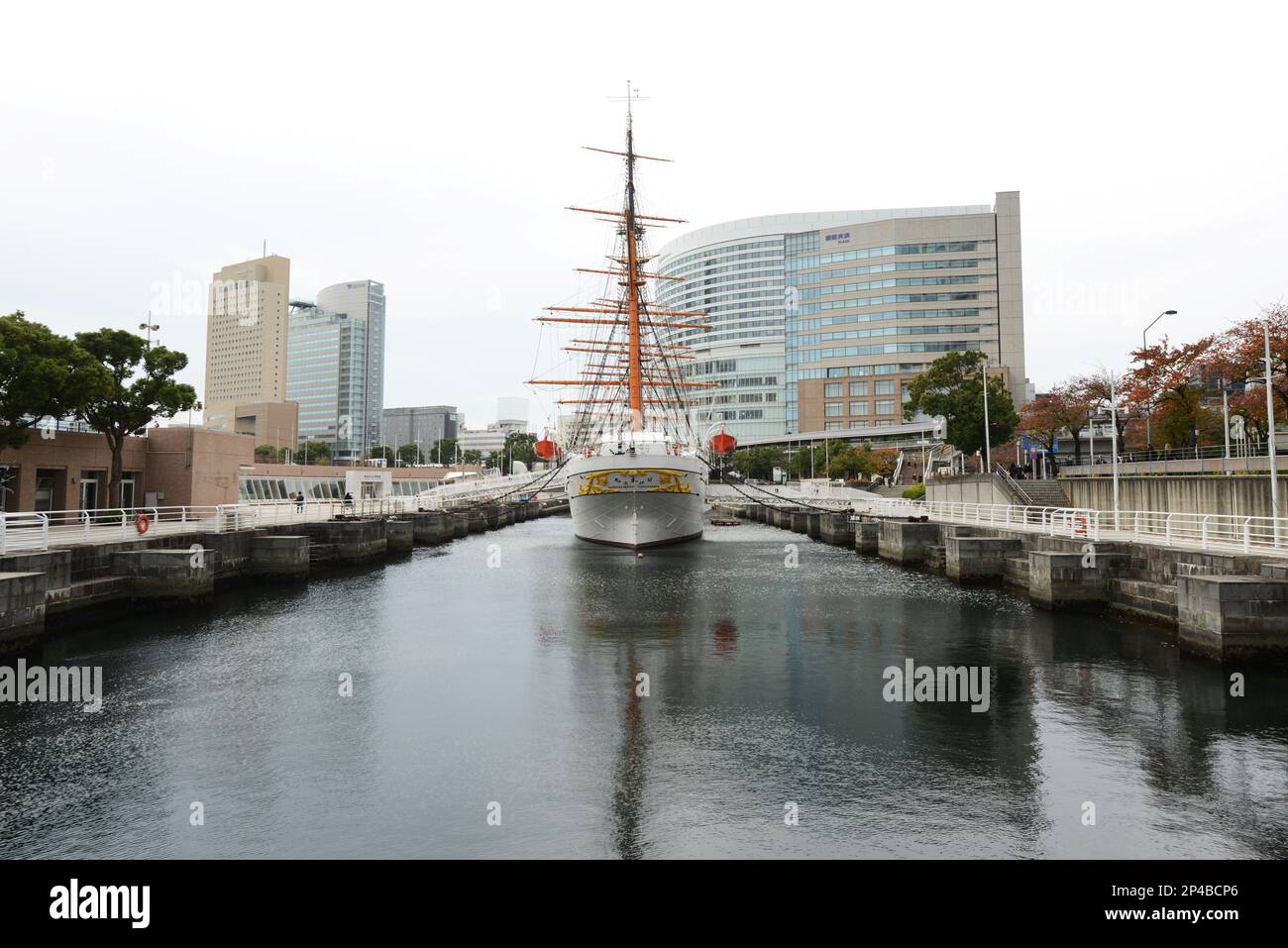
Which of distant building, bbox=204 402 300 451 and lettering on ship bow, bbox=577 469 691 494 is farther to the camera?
distant building, bbox=204 402 300 451

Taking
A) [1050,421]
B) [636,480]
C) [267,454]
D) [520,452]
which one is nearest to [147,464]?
[636,480]

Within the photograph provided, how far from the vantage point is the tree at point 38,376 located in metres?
28.7

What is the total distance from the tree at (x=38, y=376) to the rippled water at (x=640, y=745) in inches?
512

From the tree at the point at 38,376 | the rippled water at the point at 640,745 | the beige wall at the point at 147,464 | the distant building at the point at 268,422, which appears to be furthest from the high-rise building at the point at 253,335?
the rippled water at the point at 640,745

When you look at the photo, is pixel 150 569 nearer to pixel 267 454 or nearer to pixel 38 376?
pixel 38 376

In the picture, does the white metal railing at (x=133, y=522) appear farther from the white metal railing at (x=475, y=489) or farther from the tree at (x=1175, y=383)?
the tree at (x=1175, y=383)

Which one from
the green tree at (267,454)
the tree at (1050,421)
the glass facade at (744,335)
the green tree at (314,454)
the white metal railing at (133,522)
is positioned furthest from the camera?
the green tree at (314,454)

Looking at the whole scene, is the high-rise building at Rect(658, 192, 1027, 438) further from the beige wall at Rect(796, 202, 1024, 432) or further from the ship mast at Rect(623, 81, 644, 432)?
the ship mast at Rect(623, 81, 644, 432)

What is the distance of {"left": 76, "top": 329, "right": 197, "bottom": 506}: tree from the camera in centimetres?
3547

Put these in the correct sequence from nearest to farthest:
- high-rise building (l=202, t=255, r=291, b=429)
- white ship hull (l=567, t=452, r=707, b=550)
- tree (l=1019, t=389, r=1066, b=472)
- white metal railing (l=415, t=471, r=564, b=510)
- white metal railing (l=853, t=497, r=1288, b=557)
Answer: white metal railing (l=853, t=497, r=1288, b=557) < white ship hull (l=567, t=452, r=707, b=550) < tree (l=1019, t=389, r=1066, b=472) < white metal railing (l=415, t=471, r=564, b=510) < high-rise building (l=202, t=255, r=291, b=429)

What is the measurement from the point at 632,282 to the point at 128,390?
125 feet

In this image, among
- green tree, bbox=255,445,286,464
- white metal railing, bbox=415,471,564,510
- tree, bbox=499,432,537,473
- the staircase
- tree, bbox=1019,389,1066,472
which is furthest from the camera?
tree, bbox=499,432,537,473

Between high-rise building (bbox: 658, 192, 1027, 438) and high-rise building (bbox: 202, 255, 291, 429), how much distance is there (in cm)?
10826

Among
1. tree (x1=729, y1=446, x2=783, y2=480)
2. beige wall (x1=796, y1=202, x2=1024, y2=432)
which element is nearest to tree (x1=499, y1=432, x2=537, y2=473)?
tree (x1=729, y1=446, x2=783, y2=480)
